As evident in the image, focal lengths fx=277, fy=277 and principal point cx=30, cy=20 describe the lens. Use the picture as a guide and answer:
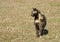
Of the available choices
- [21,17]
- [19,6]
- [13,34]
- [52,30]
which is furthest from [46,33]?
[19,6]

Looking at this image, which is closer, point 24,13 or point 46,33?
point 46,33

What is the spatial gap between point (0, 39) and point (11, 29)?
4.82 ft

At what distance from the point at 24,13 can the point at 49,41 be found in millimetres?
7199

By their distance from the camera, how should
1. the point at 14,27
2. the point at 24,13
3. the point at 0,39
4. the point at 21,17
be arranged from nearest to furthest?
the point at 0,39, the point at 14,27, the point at 21,17, the point at 24,13

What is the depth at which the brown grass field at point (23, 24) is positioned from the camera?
471 inches

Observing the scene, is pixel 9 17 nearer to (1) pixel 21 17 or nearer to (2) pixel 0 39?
(1) pixel 21 17

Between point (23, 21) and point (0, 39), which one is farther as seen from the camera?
point (23, 21)

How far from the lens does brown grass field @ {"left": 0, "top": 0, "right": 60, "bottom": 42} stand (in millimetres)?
11969

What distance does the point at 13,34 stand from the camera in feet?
41.4

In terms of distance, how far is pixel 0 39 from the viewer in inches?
479

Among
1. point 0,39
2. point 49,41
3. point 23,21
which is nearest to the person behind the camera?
point 49,41

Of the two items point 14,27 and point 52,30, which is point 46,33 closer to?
point 52,30

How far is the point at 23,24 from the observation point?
14594 millimetres

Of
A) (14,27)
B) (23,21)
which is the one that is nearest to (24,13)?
(23,21)
